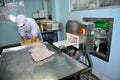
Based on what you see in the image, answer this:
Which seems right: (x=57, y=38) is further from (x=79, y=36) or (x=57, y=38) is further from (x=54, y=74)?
(x=54, y=74)

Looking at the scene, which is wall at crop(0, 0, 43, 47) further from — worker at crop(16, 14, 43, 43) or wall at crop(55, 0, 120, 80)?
wall at crop(55, 0, 120, 80)

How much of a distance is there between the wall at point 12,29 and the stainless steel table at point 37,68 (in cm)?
338

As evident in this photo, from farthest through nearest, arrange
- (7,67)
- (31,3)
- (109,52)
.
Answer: (31,3), (109,52), (7,67)

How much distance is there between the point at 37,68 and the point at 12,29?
3.82 meters

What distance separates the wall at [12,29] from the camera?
413 cm

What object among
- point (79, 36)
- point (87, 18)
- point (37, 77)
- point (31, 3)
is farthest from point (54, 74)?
point (31, 3)

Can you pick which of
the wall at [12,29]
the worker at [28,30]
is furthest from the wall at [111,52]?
the wall at [12,29]

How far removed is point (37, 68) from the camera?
89 cm

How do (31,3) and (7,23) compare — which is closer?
(7,23)

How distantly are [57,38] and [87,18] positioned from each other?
150cm

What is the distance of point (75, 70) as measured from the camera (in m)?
0.84

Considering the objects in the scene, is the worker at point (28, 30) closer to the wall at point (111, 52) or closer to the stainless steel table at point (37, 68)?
the wall at point (111, 52)

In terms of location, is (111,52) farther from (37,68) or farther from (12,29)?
(12,29)

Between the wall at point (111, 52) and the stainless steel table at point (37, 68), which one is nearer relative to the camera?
the stainless steel table at point (37, 68)
